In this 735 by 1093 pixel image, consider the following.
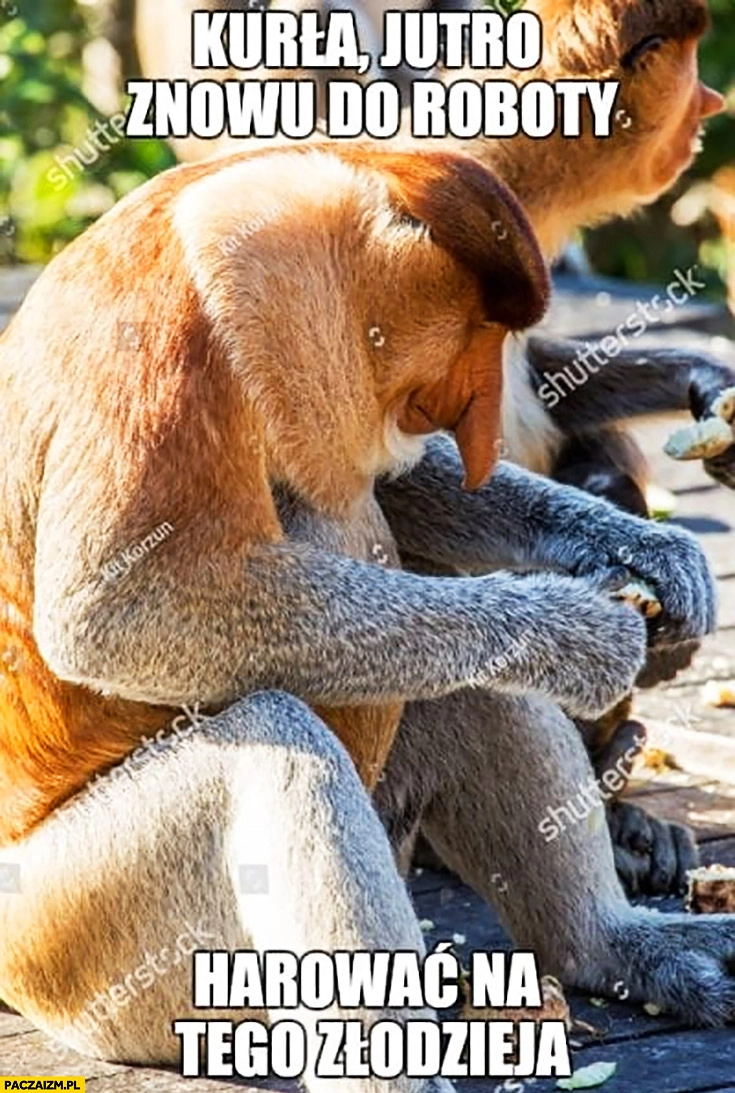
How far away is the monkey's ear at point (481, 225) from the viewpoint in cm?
373

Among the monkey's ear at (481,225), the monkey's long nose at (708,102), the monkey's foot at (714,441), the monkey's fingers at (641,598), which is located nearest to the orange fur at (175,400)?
the monkey's ear at (481,225)

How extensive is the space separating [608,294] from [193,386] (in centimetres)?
656

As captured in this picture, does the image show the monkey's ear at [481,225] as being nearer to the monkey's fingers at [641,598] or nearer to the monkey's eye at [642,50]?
the monkey's fingers at [641,598]

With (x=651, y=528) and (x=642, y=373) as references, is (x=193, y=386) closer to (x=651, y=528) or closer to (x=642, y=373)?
(x=651, y=528)

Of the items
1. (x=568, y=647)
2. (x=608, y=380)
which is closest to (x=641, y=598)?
(x=568, y=647)

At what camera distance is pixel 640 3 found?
5656 mm

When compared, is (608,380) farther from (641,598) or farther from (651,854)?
(641,598)

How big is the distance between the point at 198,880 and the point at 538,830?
37.9 inches

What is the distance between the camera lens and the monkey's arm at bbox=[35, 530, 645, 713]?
11.7 ft

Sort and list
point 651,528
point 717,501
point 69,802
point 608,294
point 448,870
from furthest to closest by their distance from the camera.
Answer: point 608,294
point 717,501
point 448,870
point 651,528
point 69,802

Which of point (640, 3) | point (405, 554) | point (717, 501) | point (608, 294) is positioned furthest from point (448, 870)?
point (608, 294)

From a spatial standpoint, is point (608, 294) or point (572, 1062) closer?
point (572, 1062)

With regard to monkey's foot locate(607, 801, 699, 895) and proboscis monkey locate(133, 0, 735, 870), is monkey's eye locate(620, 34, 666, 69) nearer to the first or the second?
proboscis monkey locate(133, 0, 735, 870)

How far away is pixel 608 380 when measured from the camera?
5875mm
